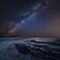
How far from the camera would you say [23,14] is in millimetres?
2049

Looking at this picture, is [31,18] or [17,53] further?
[31,18]

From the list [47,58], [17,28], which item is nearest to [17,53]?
[47,58]

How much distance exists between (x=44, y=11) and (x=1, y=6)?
66cm

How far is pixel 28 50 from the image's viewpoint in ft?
5.28

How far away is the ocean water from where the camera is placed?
4.73 ft

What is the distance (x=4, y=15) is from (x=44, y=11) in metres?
0.61

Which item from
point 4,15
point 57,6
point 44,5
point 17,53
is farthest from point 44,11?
point 17,53

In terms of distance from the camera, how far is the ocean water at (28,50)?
4.73ft

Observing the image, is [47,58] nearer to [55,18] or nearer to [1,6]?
[55,18]

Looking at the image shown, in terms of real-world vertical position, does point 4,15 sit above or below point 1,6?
below

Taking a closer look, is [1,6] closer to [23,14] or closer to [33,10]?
[23,14]

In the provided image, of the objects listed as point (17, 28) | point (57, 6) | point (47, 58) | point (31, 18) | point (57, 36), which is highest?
point (57, 6)

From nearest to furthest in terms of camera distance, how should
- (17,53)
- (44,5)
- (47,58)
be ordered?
(47,58) → (17,53) → (44,5)

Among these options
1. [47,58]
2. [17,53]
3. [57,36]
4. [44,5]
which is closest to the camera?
[47,58]
